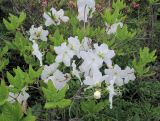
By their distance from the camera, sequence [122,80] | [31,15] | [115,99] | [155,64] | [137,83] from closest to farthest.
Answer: [122,80]
[115,99]
[137,83]
[31,15]
[155,64]

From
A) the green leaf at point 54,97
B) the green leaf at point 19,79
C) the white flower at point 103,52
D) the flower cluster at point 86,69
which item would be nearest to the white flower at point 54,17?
the flower cluster at point 86,69

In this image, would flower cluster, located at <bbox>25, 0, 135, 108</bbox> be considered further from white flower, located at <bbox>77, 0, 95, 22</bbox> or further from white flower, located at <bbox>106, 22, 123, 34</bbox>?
white flower, located at <bbox>106, 22, 123, 34</bbox>

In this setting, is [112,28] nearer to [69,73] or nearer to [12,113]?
[69,73]

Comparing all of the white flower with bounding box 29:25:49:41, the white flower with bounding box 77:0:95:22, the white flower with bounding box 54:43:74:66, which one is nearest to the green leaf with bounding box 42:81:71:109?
the white flower with bounding box 54:43:74:66

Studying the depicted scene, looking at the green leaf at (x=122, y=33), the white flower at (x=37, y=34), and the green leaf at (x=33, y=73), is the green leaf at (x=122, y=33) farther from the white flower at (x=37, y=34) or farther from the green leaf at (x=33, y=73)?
the green leaf at (x=33, y=73)

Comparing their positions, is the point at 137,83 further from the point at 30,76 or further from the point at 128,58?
the point at 30,76

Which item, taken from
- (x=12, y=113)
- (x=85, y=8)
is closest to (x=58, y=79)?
(x=12, y=113)

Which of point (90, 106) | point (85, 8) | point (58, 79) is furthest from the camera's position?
point (85, 8)

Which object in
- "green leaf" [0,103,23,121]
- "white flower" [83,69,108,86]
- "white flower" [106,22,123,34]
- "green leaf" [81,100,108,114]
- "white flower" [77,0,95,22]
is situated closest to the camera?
"green leaf" [0,103,23,121]

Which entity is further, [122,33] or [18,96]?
[122,33]

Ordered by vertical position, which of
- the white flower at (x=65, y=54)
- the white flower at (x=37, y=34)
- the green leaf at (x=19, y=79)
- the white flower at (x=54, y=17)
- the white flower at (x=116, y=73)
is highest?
the white flower at (x=54, y=17)

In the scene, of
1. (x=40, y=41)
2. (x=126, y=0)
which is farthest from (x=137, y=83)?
(x=126, y=0)
